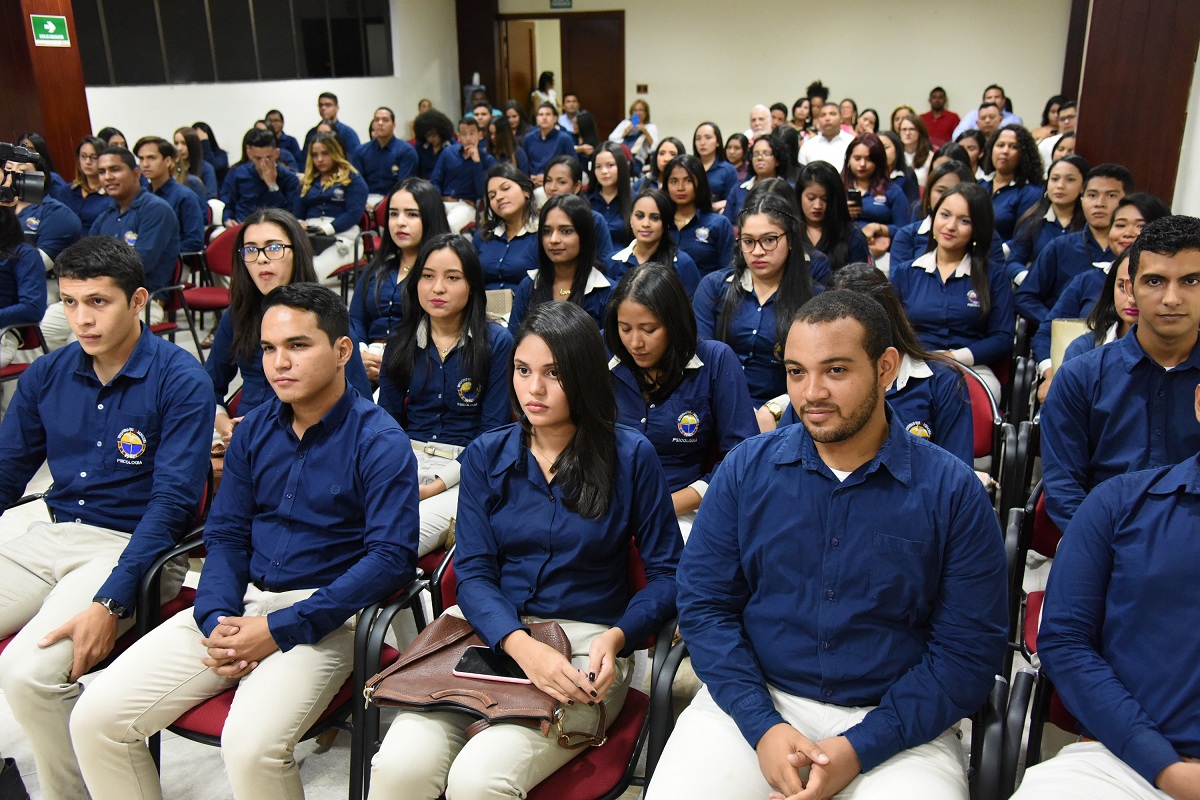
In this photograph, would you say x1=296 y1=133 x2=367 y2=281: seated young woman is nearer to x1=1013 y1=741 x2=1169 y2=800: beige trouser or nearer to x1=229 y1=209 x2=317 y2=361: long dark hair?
x1=229 y1=209 x2=317 y2=361: long dark hair

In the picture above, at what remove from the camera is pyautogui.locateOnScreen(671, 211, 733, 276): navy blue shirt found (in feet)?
16.1

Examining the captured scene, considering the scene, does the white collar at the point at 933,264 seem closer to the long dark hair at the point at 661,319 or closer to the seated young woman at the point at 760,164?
the long dark hair at the point at 661,319

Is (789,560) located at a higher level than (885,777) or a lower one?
higher

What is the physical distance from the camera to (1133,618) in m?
1.61

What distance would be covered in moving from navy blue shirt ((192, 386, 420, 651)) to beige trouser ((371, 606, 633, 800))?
1.24ft

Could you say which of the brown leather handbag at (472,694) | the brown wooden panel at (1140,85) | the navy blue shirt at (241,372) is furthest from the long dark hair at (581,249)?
the brown wooden panel at (1140,85)

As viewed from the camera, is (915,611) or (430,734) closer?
(915,611)

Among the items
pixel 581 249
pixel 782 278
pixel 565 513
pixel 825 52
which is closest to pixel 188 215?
pixel 581 249

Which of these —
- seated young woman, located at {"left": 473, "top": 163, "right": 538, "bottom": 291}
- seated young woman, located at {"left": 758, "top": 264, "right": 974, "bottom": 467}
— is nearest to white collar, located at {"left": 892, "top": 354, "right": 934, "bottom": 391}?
seated young woman, located at {"left": 758, "top": 264, "right": 974, "bottom": 467}

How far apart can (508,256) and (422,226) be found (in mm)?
813

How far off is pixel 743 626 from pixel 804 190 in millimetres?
2983

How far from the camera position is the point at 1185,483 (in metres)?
1.60

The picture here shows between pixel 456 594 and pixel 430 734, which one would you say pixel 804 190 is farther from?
pixel 430 734

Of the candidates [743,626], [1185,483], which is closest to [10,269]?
[743,626]
